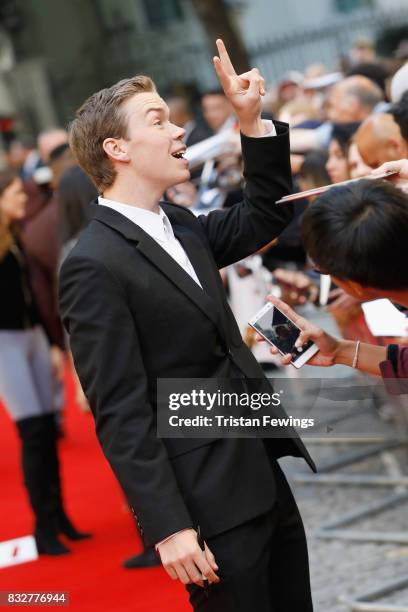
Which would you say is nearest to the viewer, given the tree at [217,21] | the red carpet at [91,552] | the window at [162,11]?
the red carpet at [91,552]

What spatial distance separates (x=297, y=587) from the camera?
3.20 m

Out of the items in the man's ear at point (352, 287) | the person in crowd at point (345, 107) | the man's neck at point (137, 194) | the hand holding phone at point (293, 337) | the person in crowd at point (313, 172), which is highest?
the man's neck at point (137, 194)

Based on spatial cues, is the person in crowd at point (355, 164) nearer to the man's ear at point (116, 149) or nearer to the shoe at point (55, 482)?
the man's ear at point (116, 149)

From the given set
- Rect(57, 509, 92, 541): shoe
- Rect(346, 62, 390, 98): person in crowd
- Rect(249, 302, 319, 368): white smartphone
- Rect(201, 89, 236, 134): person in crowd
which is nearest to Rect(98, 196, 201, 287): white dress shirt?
Rect(249, 302, 319, 368): white smartphone

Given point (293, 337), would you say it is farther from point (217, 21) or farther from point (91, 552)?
point (217, 21)

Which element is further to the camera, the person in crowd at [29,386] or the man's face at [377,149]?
the person in crowd at [29,386]

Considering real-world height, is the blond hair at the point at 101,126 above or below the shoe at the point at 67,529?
above

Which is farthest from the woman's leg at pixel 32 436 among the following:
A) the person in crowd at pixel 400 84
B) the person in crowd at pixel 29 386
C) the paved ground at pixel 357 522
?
the person in crowd at pixel 400 84

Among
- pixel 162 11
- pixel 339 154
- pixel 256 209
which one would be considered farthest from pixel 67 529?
pixel 162 11

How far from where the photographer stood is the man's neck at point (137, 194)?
3170 mm

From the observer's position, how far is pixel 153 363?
303cm

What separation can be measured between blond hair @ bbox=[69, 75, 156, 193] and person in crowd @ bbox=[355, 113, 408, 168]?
1.23 metres

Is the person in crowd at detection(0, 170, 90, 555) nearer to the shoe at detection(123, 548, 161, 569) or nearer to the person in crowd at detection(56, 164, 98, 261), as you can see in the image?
the person in crowd at detection(56, 164, 98, 261)

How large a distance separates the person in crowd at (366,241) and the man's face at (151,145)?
1.30ft
